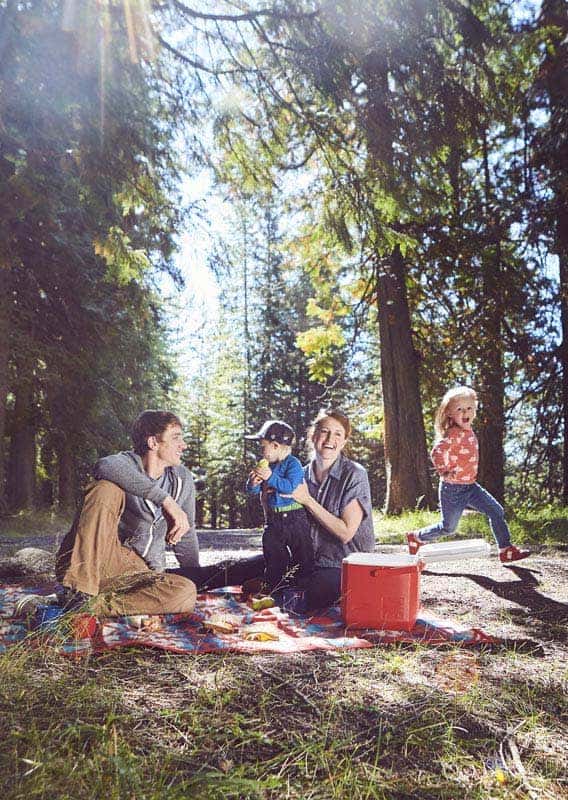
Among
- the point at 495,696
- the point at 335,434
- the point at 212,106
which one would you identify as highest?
the point at 212,106

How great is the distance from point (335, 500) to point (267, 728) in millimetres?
2113

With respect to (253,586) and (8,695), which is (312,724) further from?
(253,586)

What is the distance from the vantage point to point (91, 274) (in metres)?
12.5

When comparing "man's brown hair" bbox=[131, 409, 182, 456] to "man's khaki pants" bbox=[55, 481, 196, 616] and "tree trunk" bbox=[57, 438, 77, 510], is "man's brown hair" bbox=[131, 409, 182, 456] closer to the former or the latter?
"man's khaki pants" bbox=[55, 481, 196, 616]

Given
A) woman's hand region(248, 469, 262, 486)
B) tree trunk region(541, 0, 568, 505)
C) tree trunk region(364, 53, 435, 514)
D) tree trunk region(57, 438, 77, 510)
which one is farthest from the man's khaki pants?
tree trunk region(57, 438, 77, 510)

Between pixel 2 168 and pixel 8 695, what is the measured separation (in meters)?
5.91

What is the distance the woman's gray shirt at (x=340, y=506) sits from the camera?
4.24 metres

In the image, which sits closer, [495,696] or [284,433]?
[495,696]

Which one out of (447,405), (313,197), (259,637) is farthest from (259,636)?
(313,197)

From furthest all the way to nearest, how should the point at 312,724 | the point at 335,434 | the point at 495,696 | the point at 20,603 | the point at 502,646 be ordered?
the point at 335,434 < the point at 20,603 < the point at 502,646 < the point at 495,696 < the point at 312,724

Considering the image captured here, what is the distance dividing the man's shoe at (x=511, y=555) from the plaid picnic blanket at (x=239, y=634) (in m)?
1.67

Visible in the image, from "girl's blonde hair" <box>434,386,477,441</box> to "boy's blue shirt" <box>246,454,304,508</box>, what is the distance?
1.92 metres

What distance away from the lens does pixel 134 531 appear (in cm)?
399

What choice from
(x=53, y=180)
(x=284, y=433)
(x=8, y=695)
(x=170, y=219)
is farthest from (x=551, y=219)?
(x=8, y=695)
